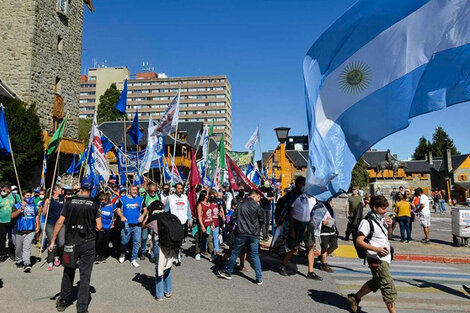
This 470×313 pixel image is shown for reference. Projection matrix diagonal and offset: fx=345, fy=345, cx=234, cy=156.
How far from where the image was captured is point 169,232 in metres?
5.75

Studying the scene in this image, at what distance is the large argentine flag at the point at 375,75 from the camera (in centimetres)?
530

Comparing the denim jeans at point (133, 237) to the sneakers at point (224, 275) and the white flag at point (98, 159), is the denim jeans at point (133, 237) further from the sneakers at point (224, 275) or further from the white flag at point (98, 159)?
the white flag at point (98, 159)

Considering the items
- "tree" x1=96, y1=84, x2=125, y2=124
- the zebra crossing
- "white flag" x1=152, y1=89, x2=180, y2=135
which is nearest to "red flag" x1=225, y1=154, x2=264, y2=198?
the zebra crossing

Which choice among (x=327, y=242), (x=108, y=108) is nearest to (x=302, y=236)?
(x=327, y=242)

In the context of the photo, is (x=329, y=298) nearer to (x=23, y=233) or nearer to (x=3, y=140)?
(x=23, y=233)

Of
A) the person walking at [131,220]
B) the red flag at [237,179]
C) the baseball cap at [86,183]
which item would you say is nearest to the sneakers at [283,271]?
the red flag at [237,179]

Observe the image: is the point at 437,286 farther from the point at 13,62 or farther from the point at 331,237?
the point at 13,62

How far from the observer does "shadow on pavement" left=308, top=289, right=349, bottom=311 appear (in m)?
5.48

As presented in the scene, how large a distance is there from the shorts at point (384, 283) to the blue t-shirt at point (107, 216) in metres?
6.05

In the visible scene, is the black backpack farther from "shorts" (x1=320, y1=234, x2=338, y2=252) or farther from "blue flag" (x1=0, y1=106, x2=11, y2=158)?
"blue flag" (x1=0, y1=106, x2=11, y2=158)

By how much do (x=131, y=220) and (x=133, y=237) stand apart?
42 cm

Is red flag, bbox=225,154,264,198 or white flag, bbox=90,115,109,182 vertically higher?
white flag, bbox=90,115,109,182

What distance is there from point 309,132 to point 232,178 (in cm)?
341

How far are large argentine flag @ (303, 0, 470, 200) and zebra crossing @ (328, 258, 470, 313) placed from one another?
207cm
